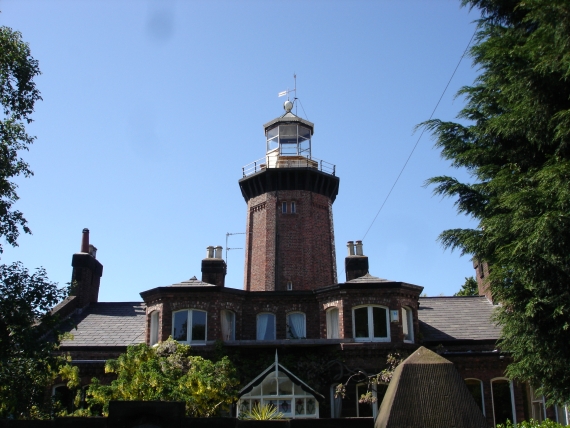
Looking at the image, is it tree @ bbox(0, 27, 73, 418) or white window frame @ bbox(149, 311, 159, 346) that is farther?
white window frame @ bbox(149, 311, 159, 346)

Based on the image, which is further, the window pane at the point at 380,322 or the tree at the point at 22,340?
the window pane at the point at 380,322

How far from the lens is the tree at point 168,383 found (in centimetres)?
1895

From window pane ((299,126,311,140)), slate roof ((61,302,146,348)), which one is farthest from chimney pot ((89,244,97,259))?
window pane ((299,126,311,140))

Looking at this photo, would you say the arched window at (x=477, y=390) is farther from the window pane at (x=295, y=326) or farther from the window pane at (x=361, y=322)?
the window pane at (x=295, y=326)

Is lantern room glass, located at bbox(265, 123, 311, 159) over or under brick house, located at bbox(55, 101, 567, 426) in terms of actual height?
over

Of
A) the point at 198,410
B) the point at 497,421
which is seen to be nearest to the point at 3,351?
the point at 198,410

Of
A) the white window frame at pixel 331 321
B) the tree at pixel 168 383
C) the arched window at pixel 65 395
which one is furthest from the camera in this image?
the white window frame at pixel 331 321

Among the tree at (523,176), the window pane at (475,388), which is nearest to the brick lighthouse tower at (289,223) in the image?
the window pane at (475,388)

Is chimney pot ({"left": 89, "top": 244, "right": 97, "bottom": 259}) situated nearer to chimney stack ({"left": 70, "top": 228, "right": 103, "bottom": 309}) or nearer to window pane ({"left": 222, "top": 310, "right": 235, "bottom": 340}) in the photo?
chimney stack ({"left": 70, "top": 228, "right": 103, "bottom": 309})

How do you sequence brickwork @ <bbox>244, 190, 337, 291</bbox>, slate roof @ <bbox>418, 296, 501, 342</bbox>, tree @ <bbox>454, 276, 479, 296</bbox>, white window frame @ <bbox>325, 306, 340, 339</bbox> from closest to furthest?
white window frame @ <bbox>325, 306, 340, 339</bbox> → slate roof @ <bbox>418, 296, 501, 342</bbox> → brickwork @ <bbox>244, 190, 337, 291</bbox> → tree @ <bbox>454, 276, 479, 296</bbox>

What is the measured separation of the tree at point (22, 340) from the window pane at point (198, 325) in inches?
386

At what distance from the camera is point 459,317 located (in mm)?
28250

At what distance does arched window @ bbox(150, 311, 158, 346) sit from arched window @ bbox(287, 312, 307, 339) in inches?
218

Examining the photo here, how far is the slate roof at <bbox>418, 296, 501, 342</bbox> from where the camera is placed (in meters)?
26.3
